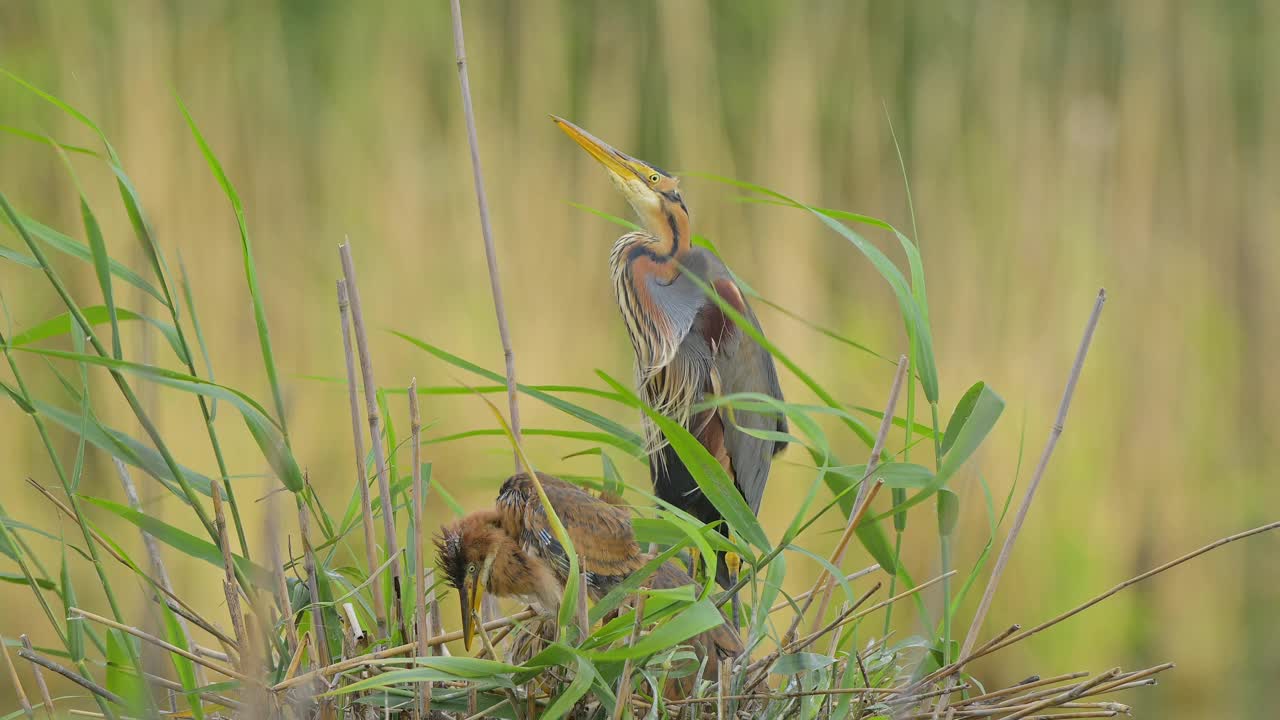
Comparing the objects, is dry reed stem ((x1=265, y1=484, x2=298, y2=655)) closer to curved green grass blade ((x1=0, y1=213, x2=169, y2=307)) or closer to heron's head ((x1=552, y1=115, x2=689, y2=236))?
curved green grass blade ((x1=0, y1=213, x2=169, y2=307))

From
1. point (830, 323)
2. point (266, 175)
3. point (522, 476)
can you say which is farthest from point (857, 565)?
point (522, 476)

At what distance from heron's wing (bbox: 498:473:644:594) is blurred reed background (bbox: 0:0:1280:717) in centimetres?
114

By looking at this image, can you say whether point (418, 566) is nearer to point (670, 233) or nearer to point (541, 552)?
point (541, 552)

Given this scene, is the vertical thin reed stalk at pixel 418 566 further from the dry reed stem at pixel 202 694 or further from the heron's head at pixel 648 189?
the heron's head at pixel 648 189

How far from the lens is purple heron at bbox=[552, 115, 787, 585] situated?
3.26 ft

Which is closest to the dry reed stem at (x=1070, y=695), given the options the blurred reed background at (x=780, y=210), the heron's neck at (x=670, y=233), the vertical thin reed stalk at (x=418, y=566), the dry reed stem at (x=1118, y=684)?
the dry reed stem at (x=1118, y=684)

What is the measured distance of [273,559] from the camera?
471 mm

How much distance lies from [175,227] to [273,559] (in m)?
1.52

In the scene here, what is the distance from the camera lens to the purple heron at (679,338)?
1.00m

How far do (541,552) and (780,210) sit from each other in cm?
136

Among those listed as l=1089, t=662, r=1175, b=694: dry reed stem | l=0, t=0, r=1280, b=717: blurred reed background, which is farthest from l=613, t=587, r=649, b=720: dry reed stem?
l=0, t=0, r=1280, b=717: blurred reed background

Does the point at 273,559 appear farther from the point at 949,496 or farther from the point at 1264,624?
the point at 1264,624

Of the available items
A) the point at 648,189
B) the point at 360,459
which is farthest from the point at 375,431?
the point at 648,189

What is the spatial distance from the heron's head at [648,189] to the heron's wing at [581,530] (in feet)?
1.18
